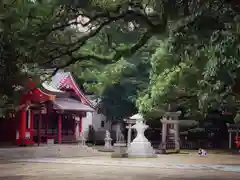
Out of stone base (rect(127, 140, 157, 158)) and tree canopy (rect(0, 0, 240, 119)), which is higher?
tree canopy (rect(0, 0, 240, 119))

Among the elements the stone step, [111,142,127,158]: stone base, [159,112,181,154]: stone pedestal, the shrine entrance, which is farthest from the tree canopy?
the shrine entrance

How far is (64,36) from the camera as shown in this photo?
14492 millimetres

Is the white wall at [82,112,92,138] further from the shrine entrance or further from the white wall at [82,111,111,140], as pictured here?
the shrine entrance

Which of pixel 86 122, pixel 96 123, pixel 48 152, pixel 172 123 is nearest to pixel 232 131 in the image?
pixel 172 123

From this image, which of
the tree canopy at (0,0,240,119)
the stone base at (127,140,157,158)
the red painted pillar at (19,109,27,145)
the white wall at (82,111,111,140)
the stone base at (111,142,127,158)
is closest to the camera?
the tree canopy at (0,0,240,119)

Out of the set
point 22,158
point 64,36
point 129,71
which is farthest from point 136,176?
point 129,71

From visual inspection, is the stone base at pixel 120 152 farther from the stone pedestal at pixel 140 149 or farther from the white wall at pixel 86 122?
the white wall at pixel 86 122

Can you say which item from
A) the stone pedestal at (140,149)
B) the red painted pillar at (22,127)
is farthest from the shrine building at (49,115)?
the stone pedestal at (140,149)

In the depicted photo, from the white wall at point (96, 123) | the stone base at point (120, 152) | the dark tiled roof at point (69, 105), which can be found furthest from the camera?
the white wall at point (96, 123)

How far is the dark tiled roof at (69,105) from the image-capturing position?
31.4 meters

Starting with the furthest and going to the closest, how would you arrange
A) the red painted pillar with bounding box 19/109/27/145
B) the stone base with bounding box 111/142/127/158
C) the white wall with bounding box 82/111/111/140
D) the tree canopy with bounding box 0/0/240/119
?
1. the white wall with bounding box 82/111/111/140
2. the red painted pillar with bounding box 19/109/27/145
3. the stone base with bounding box 111/142/127/158
4. the tree canopy with bounding box 0/0/240/119

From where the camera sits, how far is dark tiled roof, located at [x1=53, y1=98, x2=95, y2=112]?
31.4m

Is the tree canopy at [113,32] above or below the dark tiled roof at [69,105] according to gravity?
above

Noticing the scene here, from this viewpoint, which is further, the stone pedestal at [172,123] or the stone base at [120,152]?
the stone pedestal at [172,123]
